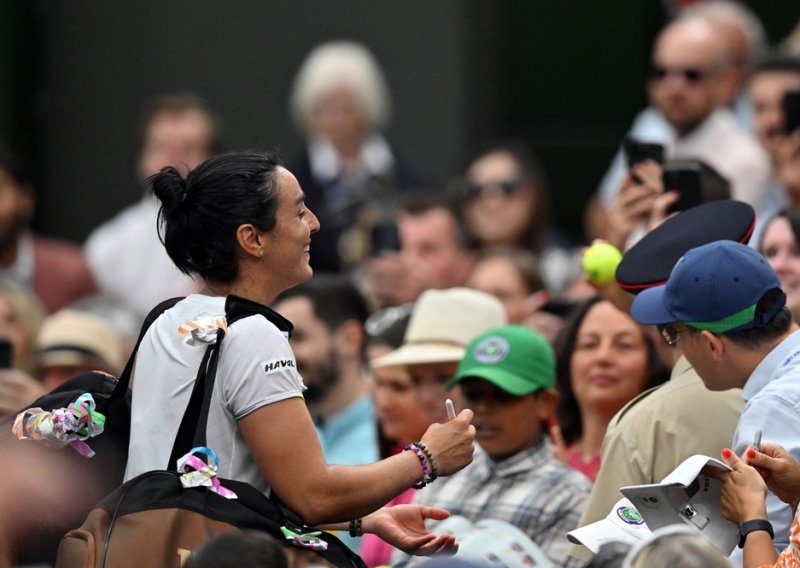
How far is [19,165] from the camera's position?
28.7 feet

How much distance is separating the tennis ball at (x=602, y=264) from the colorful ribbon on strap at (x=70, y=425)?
1.71 m

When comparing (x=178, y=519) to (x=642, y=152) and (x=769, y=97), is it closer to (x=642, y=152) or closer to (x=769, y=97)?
(x=642, y=152)

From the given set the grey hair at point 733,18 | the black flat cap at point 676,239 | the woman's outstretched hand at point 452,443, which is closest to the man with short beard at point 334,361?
the black flat cap at point 676,239

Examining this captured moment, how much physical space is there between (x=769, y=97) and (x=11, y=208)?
3980 mm

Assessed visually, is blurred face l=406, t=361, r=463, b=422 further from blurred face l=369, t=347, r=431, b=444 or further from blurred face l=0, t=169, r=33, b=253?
blurred face l=0, t=169, r=33, b=253

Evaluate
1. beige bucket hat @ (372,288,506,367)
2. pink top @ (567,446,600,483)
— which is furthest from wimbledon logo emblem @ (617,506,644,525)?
beige bucket hat @ (372,288,506,367)

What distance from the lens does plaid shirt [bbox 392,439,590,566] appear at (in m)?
4.81

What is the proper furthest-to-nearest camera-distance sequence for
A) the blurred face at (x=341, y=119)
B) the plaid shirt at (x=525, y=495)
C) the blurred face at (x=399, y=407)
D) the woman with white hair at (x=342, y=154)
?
the blurred face at (x=341, y=119) < the woman with white hair at (x=342, y=154) < the blurred face at (x=399, y=407) < the plaid shirt at (x=525, y=495)

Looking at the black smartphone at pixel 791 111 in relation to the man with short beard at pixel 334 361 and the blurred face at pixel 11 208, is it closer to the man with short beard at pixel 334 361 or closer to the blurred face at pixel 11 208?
the man with short beard at pixel 334 361

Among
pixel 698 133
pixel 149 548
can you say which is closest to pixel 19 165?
pixel 698 133

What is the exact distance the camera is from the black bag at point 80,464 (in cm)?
400

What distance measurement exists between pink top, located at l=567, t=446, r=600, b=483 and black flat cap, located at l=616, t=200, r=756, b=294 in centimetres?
106

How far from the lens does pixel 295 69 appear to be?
1054 centimetres

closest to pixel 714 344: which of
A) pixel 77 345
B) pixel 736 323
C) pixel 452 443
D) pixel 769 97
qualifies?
pixel 736 323
